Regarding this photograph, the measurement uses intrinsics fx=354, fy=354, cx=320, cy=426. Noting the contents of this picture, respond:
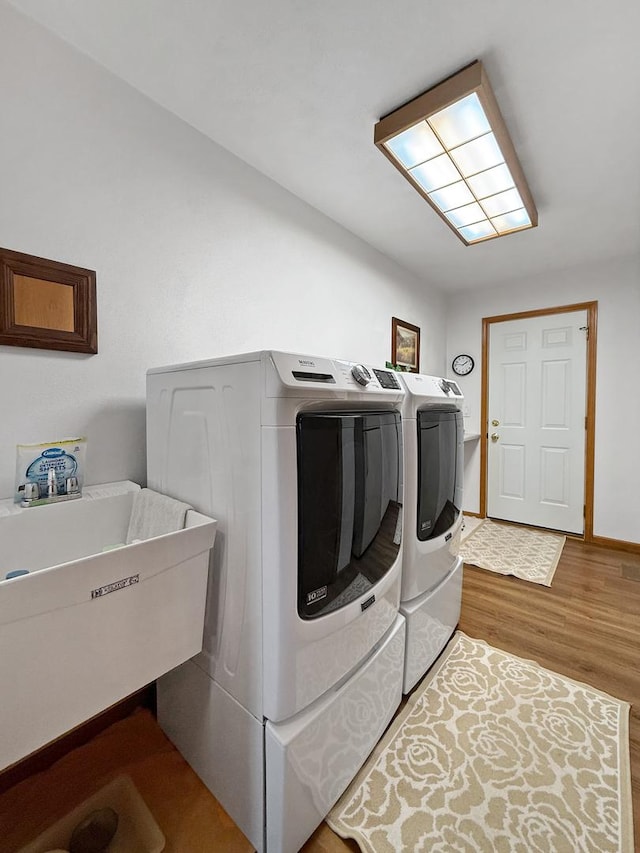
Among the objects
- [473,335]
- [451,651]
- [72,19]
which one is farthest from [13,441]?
[473,335]

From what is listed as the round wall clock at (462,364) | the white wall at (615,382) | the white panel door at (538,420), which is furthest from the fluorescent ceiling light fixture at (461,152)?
the round wall clock at (462,364)

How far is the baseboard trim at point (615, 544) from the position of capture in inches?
116

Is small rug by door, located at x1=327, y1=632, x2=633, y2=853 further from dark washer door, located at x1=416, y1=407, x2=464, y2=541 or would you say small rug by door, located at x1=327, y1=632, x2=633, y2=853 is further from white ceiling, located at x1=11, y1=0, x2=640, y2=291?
white ceiling, located at x1=11, y1=0, x2=640, y2=291

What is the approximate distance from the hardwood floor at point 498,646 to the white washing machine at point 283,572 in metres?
0.07

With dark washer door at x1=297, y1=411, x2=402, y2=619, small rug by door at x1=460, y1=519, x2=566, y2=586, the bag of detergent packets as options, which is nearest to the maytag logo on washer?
dark washer door at x1=297, y1=411, x2=402, y2=619

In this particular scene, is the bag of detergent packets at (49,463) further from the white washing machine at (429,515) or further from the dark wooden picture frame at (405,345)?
the dark wooden picture frame at (405,345)

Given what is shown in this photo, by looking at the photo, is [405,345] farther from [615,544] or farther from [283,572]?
[283,572]

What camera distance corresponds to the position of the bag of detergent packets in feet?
3.50

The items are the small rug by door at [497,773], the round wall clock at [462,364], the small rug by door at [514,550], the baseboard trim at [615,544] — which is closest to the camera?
the small rug by door at [497,773]

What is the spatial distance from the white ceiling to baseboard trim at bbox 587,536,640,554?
264cm

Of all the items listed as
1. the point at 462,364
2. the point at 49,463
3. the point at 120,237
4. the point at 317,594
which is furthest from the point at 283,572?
the point at 462,364

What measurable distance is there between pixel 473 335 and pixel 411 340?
39.5 inches

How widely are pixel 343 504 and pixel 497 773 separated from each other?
3.53 feet

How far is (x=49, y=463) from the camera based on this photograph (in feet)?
3.61
